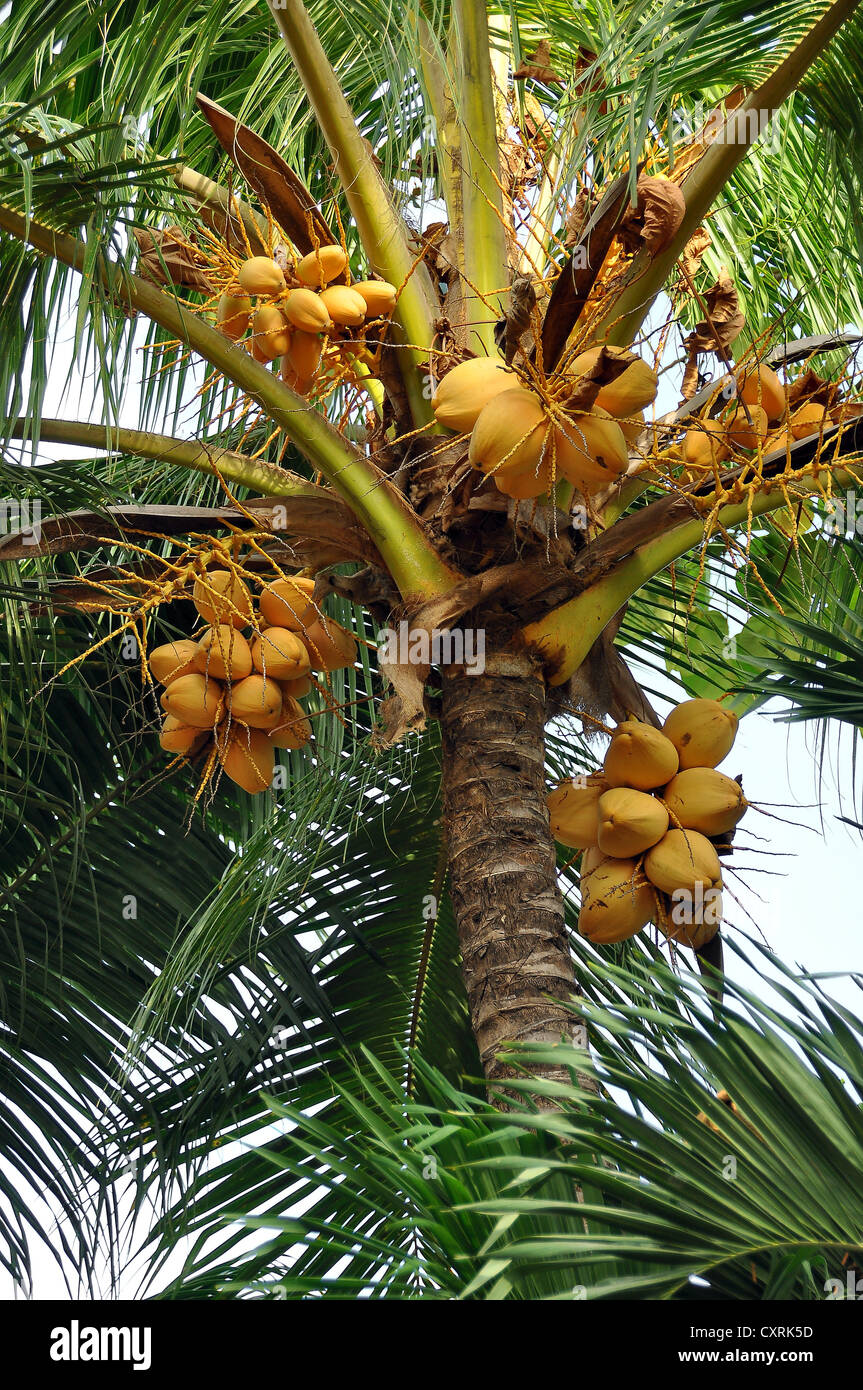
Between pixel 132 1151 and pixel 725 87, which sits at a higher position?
pixel 725 87

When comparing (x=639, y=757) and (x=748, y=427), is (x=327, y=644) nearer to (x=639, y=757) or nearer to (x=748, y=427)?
(x=639, y=757)

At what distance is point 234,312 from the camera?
2713 millimetres

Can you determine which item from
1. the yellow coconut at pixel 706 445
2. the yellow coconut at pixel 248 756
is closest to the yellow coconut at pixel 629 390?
the yellow coconut at pixel 706 445

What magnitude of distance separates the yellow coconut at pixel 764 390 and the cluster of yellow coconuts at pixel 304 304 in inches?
25.9

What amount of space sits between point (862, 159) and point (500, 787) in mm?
1459

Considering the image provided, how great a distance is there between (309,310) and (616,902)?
1192 millimetres

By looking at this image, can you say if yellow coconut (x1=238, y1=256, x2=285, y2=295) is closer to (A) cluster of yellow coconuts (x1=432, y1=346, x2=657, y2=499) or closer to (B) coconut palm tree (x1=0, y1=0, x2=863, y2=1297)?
(B) coconut palm tree (x1=0, y1=0, x2=863, y2=1297)

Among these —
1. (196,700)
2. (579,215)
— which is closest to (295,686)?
(196,700)

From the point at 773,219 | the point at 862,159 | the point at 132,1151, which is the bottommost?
the point at 132,1151

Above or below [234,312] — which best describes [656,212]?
below

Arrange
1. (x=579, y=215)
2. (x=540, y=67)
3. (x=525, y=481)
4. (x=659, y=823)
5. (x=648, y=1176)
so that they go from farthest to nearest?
(x=540, y=67) < (x=579, y=215) < (x=659, y=823) < (x=525, y=481) < (x=648, y=1176)

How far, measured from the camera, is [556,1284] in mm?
1518

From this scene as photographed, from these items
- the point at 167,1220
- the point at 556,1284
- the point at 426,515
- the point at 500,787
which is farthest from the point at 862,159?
the point at 167,1220
